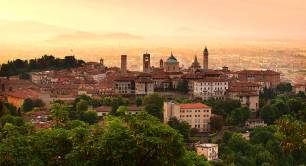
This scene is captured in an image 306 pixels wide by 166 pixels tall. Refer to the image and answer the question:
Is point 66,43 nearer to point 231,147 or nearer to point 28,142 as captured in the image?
point 231,147

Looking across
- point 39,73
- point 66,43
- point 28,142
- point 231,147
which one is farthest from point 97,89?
point 66,43

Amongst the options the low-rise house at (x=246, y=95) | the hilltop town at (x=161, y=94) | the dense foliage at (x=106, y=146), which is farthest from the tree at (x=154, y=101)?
the dense foliage at (x=106, y=146)

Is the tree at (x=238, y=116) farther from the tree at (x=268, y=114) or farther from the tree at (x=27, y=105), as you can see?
the tree at (x=27, y=105)

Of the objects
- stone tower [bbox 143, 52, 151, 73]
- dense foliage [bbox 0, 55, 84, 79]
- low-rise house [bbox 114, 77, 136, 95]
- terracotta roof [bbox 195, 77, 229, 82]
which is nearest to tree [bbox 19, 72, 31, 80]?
dense foliage [bbox 0, 55, 84, 79]

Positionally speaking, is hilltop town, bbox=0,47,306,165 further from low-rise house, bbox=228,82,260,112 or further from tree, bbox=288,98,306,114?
tree, bbox=288,98,306,114

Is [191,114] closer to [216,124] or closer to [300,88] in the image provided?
[216,124]

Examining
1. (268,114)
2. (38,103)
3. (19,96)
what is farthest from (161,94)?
(19,96)
